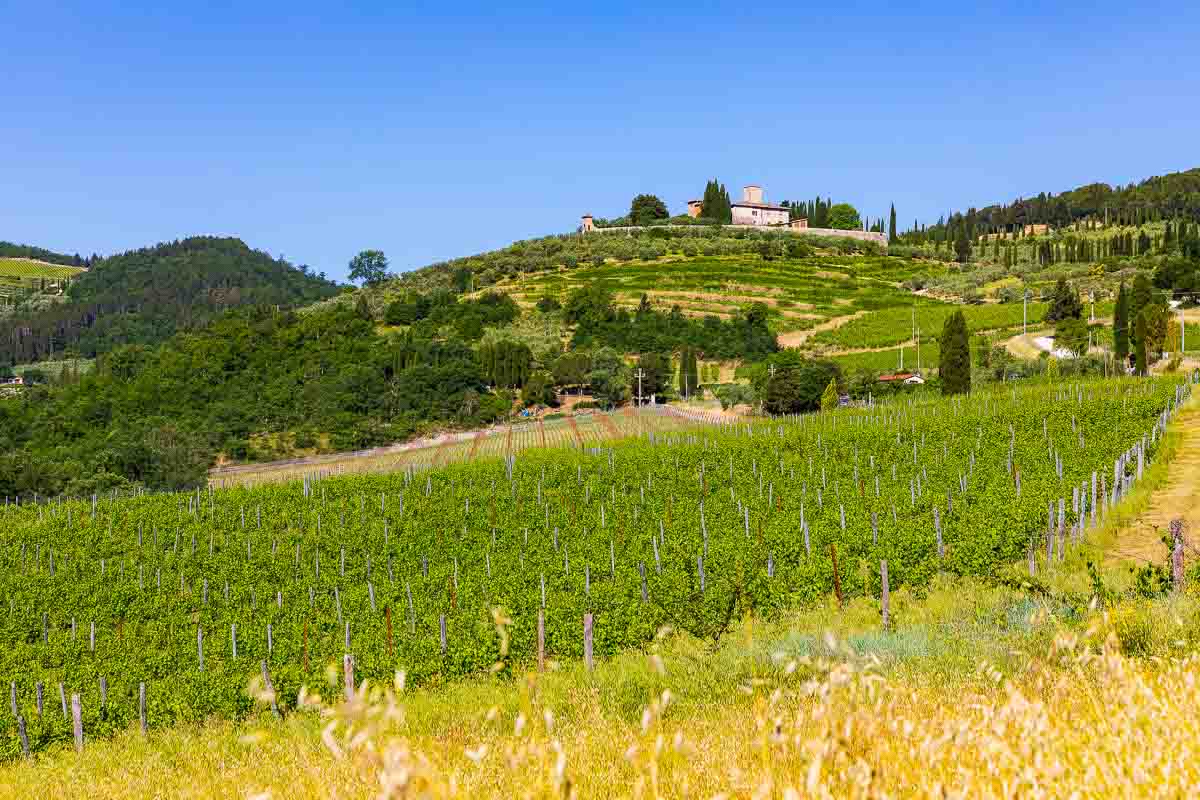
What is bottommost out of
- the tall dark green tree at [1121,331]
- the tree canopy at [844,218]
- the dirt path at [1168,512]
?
the dirt path at [1168,512]

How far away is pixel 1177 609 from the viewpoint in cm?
820

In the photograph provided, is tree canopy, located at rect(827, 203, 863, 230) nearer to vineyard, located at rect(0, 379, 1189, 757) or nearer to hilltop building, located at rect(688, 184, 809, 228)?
hilltop building, located at rect(688, 184, 809, 228)

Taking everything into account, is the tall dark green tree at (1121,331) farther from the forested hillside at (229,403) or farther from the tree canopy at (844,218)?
the tree canopy at (844,218)

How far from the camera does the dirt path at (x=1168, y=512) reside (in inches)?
746

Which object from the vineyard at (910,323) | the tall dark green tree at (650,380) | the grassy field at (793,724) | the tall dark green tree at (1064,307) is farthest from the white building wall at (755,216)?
the grassy field at (793,724)

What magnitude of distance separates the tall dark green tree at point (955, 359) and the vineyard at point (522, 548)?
984 centimetres

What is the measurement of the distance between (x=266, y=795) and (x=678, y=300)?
10689 cm

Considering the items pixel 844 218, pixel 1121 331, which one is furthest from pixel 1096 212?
pixel 1121 331

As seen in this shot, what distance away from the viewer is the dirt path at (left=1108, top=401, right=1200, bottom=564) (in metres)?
19.0

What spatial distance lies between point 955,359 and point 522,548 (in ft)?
125

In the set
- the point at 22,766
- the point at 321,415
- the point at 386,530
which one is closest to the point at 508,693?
the point at 22,766

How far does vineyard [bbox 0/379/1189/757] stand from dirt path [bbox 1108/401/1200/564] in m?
0.98

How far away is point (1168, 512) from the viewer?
2272 cm

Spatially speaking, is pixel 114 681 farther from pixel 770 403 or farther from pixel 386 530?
pixel 770 403
